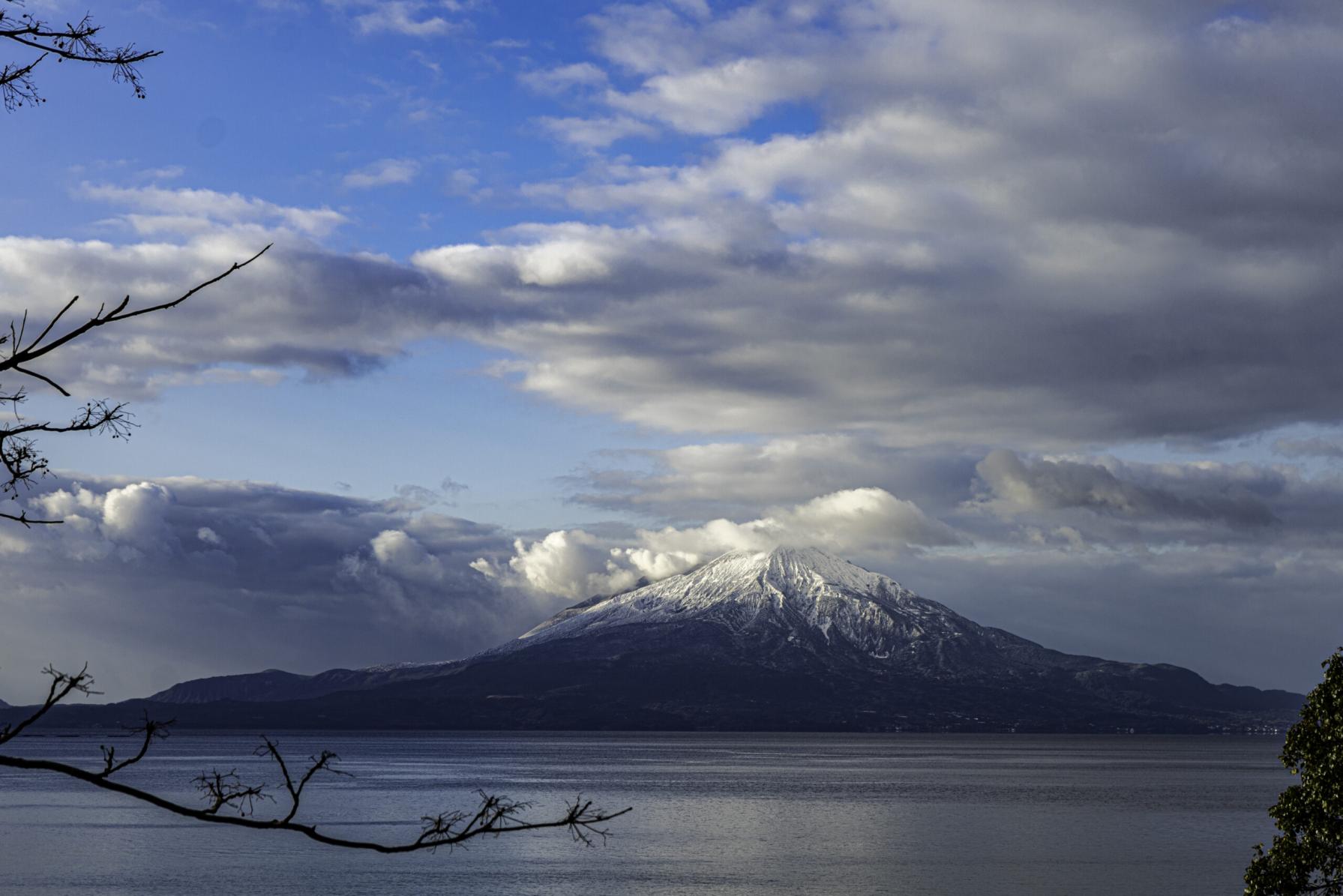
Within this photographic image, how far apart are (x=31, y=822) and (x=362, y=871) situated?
62046mm

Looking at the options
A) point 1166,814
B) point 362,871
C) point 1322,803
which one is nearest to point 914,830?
point 1166,814

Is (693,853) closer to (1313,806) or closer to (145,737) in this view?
(1313,806)

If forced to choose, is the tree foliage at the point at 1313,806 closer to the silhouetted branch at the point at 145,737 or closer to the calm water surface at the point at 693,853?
the silhouetted branch at the point at 145,737

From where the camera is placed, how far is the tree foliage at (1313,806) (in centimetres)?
3984

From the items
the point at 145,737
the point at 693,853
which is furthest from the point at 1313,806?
the point at 693,853

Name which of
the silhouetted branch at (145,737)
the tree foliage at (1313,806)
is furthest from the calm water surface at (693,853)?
the silhouetted branch at (145,737)

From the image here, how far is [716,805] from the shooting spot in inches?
6860

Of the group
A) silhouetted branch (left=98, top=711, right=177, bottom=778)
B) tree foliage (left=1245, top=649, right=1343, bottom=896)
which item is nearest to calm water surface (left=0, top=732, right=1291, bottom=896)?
tree foliage (left=1245, top=649, right=1343, bottom=896)

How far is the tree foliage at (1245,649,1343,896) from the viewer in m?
39.8

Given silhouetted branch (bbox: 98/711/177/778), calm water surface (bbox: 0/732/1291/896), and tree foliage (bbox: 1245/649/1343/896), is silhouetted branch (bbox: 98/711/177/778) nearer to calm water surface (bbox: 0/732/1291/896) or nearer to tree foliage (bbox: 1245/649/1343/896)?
tree foliage (bbox: 1245/649/1343/896)

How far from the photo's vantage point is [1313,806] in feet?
133

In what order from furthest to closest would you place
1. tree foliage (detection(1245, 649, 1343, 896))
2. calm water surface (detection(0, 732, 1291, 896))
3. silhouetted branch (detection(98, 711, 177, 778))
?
calm water surface (detection(0, 732, 1291, 896)), tree foliage (detection(1245, 649, 1343, 896)), silhouetted branch (detection(98, 711, 177, 778))

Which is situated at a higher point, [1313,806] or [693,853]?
[1313,806]

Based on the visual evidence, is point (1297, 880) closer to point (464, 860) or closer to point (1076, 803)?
point (464, 860)
